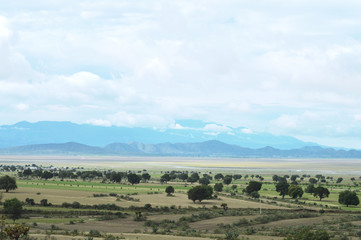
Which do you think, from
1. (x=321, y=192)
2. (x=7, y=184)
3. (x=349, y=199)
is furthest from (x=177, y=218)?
(x=7, y=184)

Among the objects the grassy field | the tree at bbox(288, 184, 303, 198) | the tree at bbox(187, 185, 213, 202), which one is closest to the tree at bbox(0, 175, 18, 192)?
the grassy field

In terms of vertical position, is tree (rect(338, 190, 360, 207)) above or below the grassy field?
above

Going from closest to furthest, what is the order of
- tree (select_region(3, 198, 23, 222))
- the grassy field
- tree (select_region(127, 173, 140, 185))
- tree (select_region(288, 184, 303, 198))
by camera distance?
the grassy field, tree (select_region(3, 198, 23, 222)), tree (select_region(288, 184, 303, 198)), tree (select_region(127, 173, 140, 185))

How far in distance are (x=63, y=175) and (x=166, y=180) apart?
117ft

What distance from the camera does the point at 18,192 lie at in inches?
3612

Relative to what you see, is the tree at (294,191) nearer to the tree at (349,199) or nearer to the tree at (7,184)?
the tree at (349,199)

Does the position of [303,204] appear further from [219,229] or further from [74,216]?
[74,216]

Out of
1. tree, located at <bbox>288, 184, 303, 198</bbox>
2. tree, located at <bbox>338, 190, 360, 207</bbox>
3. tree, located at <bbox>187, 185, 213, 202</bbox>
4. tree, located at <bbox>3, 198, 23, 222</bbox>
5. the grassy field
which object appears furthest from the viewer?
tree, located at <bbox>288, 184, 303, 198</bbox>

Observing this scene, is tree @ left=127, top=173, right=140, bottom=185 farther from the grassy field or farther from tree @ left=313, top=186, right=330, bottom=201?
tree @ left=313, top=186, right=330, bottom=201

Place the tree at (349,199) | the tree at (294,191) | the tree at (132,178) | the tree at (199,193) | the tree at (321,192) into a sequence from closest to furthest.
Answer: the tree at (349,199) → the tree at (199,193) → the tree at (321,192) → the tree at (294,191) → the tree at (132,178)

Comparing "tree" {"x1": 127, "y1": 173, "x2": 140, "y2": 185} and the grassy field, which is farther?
"tree" {"x1": 127, "y1": 173, "x2": 140, "y2": 185}

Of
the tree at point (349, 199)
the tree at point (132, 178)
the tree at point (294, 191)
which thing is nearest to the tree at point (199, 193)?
the tree at point (294, 191)

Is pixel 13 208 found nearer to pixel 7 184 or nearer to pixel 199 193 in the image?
pixel 199 193

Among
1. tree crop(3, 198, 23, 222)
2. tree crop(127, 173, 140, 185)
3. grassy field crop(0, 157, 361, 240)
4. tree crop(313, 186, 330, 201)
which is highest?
→ tree crop(127, 173, 140, 185)
